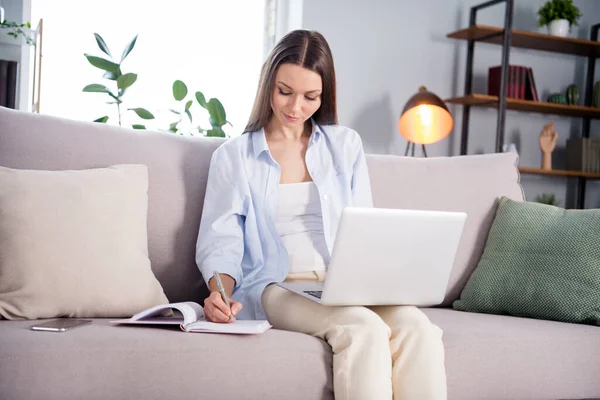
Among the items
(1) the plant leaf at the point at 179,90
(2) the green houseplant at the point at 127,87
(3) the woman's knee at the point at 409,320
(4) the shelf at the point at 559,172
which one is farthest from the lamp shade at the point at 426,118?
(3) the woman's knee at the point at 409,320

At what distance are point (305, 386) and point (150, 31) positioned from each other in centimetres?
309

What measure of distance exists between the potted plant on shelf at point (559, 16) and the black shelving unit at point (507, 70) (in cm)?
7

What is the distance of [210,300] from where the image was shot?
1.54 m

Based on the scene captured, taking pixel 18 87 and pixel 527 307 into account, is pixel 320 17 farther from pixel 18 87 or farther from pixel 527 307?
pixel 527 307

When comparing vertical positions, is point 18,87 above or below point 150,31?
below

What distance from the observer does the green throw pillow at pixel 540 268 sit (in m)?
1.88

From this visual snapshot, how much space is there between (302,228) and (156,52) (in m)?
2.52

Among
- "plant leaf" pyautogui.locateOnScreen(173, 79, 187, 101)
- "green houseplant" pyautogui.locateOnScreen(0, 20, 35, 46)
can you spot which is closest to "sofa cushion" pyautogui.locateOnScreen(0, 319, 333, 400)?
"plant leaf" pyautogui.locateOnScreen(173, 79, 187, 101)

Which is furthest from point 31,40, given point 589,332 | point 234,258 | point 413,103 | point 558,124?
point 558,124

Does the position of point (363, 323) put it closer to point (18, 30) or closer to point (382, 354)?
point (382, 354)

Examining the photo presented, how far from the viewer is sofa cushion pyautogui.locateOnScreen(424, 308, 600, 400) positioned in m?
1.62

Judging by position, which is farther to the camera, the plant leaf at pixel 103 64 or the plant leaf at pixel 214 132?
the plant leaf at pixel 214 132

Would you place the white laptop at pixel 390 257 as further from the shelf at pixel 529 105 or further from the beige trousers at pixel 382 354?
the shelf at pixel 529 105

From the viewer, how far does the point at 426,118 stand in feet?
13.2
